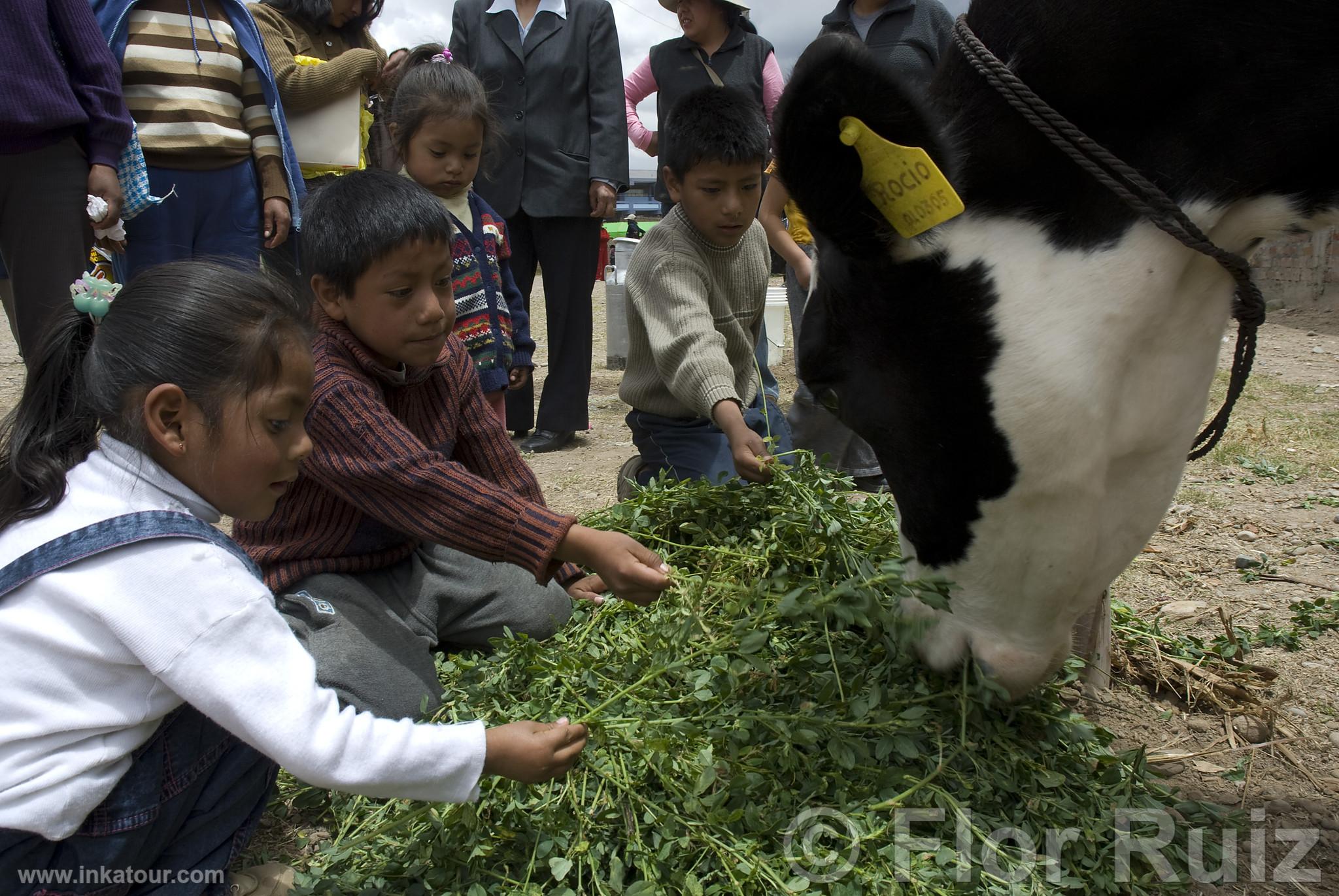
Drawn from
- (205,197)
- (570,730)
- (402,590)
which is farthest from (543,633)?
(205,197)

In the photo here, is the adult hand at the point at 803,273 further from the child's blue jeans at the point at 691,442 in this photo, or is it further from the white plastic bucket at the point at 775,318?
the white plastic bucket at the point at 775,318

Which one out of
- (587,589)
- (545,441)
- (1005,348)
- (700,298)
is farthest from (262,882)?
(545,441)

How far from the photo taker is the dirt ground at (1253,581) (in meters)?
2.05

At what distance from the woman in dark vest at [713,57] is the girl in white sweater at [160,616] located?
327 cm

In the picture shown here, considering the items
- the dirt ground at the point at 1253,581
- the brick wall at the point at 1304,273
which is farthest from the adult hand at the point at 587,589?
the brick wall at the point at 1304,273

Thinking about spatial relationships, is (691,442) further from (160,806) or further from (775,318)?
(775,318)

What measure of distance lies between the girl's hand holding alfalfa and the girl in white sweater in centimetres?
33

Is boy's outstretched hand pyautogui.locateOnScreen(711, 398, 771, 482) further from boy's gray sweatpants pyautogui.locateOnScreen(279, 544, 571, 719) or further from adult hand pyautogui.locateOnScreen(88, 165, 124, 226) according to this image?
adult hand pyautogui.locateOnScreen(88, 165, 124, 226)

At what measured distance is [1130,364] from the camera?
1.58 meters

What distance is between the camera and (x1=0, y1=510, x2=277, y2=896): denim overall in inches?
56.2

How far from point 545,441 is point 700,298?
210 centimetres

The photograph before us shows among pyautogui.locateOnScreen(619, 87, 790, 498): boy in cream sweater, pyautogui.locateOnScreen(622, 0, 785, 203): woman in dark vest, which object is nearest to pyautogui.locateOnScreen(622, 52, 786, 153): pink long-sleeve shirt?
pyautogui.locateOnScreen(622, 0, 785, 203): woman in dark vest

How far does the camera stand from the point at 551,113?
15.8 feet

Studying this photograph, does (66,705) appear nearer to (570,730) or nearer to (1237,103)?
(570,730)
